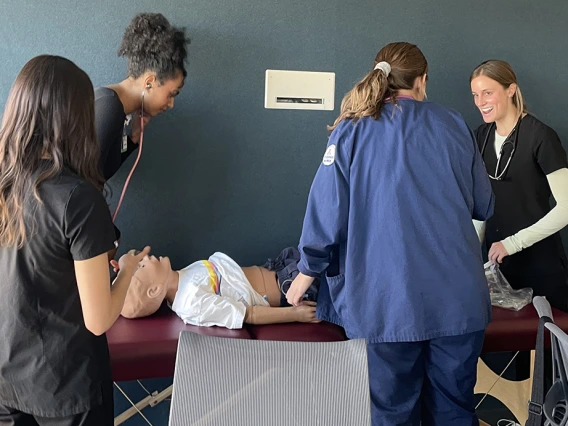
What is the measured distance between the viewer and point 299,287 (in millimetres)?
1824

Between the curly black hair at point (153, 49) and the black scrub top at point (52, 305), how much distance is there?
86 centimetres

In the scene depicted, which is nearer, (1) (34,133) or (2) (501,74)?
(1) (34,133)

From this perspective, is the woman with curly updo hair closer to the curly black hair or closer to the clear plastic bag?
the curly black hair

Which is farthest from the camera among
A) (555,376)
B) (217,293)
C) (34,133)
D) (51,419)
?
(217,293)

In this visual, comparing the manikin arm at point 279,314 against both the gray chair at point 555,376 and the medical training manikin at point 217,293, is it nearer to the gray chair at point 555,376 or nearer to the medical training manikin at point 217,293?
the medical training manikin at point 217,293

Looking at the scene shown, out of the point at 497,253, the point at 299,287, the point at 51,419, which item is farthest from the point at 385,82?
the point at 51,419

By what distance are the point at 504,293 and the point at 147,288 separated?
1.40m

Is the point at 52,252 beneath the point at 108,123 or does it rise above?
beneath

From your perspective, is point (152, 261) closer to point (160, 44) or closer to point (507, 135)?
point (160, 44)

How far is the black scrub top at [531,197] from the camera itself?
7.56ft

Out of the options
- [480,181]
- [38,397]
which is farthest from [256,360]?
[480,181]

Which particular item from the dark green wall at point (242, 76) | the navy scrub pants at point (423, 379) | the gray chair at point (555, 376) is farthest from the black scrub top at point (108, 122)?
the gray chair at point (555, 376)

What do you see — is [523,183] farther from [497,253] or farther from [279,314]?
[279,314]

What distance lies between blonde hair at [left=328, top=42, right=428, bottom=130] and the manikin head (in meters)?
0.91
